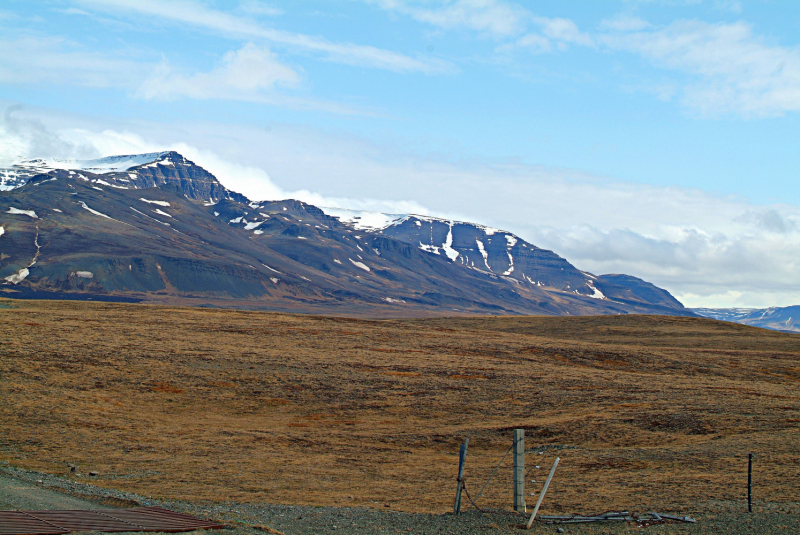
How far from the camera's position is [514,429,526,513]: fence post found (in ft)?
54.6

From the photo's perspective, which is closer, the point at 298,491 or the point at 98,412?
the point at 298,491

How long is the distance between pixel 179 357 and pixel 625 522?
121 feet

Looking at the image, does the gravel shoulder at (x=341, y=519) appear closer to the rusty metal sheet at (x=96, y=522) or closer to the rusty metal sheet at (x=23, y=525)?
the rusty metal sheet at (x=96, y=522)

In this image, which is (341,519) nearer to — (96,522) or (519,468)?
(519,468)

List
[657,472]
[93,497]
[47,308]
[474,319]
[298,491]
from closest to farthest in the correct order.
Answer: [93,497] < [298,491] < [657,472] < [47,308] < [474,319]

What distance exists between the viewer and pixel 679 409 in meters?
33.7

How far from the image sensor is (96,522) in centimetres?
1438

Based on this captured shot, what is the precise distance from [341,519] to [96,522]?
585 centimetres

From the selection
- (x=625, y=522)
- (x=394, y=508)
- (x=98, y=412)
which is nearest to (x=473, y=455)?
(x=394, y=508)

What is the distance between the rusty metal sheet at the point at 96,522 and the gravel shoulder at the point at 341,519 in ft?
2.84

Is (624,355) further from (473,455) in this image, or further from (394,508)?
(394,508)

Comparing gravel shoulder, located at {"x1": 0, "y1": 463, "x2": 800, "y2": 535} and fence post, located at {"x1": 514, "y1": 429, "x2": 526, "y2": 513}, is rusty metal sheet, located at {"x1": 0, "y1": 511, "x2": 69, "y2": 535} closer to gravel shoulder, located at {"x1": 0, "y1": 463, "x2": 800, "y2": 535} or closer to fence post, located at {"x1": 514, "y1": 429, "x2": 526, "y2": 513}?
gravel shoulder, located at {"x1": 0, "y1": 463, "x2": 800, "y2": 535}

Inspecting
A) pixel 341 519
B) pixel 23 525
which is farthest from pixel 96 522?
pixel 341 519

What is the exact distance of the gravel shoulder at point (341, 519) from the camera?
50.5 feet
